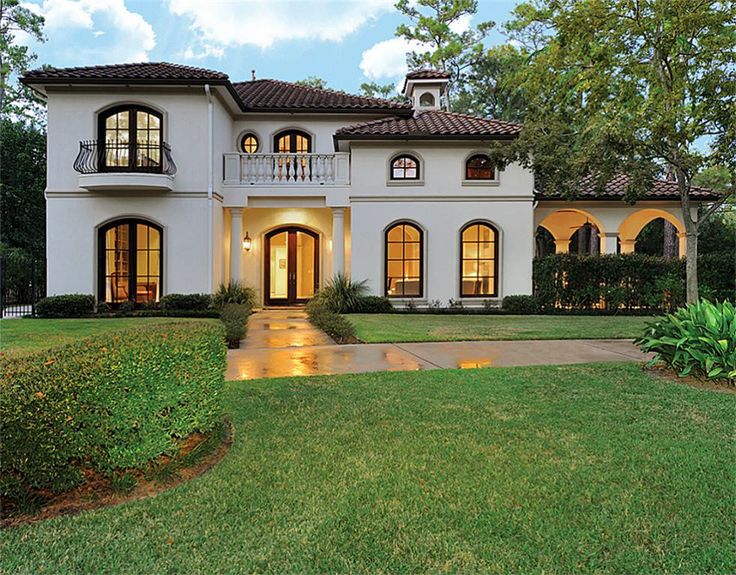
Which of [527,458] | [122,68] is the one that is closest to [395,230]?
[122,68]

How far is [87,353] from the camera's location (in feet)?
12.3

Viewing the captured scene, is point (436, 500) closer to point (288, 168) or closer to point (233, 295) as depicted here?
point (233, 295)

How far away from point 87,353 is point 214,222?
12.9 meters

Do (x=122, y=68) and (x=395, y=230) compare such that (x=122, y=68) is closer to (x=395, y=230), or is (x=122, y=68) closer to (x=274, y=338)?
(x=395, y=230)

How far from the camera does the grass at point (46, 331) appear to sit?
885 centimetres

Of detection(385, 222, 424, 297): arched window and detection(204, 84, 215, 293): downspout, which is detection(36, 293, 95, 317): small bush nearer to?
detection(204, 84, 215, 293): downspout

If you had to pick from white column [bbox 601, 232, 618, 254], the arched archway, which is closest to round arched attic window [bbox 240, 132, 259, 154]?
white column [bbox 601, 232, 618, 254]

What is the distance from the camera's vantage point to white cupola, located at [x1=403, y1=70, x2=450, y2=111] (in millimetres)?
19828

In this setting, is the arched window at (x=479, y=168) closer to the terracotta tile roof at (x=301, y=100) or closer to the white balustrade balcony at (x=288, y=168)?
the terracotta tile roof at (x=301, y=100)

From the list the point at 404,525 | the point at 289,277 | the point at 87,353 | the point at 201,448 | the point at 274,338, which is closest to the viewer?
the point at 404,525

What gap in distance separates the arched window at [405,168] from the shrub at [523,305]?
496 centimetres

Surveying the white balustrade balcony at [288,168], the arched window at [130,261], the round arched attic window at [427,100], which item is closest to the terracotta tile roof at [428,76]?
the round arched attic window at [427,100]

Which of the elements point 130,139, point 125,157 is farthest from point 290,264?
point 130,139

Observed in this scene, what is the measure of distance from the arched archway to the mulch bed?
18.7 meters
